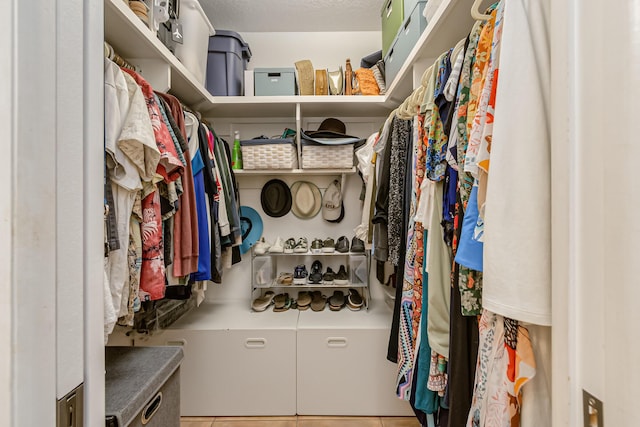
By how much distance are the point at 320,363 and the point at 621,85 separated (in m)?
1.66

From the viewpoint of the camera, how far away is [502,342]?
557 mm

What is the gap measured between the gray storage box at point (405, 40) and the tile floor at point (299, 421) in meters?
1.83

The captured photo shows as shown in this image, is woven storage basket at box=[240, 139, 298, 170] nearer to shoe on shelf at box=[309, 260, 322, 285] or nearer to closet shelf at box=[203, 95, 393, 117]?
closet shelf at box=[203, 95, 393, 117]

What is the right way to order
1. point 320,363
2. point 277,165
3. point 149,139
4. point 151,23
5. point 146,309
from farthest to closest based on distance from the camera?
point 277,165 < point 320,363 < point 146,309 < point 151,23 < point 149,139

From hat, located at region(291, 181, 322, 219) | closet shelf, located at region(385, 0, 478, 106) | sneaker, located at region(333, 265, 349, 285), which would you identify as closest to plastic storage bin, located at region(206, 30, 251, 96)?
hat, located at region(291, 181, 322, 219)

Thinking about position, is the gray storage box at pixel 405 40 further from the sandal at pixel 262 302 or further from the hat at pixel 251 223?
the sandal at pixel 262 302

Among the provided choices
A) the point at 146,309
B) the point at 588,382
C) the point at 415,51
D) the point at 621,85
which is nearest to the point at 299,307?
the point at 146,309

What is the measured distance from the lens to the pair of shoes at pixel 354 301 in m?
1.92

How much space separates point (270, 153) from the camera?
1.83 m

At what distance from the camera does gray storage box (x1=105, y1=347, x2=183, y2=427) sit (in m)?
0.70

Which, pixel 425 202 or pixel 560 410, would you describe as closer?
pixel 560 410

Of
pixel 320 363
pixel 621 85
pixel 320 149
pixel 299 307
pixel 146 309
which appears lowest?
pixel 320 363

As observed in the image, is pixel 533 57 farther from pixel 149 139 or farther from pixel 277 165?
pixel 277 165

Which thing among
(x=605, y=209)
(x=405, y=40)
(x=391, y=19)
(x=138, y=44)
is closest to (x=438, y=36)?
(x=405, y=40)
